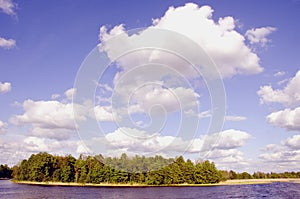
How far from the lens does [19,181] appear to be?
141 metres

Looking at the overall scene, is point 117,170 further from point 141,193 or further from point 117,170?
point 141,193

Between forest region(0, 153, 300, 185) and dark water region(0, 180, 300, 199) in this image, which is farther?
forest region(0, 153, 300, 185)

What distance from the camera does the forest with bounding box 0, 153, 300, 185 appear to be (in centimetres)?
11331

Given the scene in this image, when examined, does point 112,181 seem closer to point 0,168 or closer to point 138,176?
point 138,176

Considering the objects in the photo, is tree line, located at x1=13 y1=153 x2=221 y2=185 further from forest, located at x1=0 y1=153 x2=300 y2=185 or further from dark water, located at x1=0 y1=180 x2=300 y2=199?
dark water, located at x1=0 y1=180 x2=300 y2=199

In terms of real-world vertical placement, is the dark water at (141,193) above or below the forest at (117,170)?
below

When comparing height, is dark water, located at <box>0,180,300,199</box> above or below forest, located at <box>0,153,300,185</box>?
below

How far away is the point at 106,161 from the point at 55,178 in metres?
29.9

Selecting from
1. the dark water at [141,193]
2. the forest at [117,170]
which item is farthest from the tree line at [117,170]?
the dark water at [141,193]

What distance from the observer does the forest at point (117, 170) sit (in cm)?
11331

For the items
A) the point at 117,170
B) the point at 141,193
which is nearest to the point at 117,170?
the point at 117,170

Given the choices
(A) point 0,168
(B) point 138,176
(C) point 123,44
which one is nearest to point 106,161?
(B) point 138,176

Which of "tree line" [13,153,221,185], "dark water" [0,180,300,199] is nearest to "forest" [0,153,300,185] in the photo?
"tree line" [13,153,221,185]

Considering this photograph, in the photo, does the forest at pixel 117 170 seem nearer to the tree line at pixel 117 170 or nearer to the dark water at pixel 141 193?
the tree line at pixel 117 170
